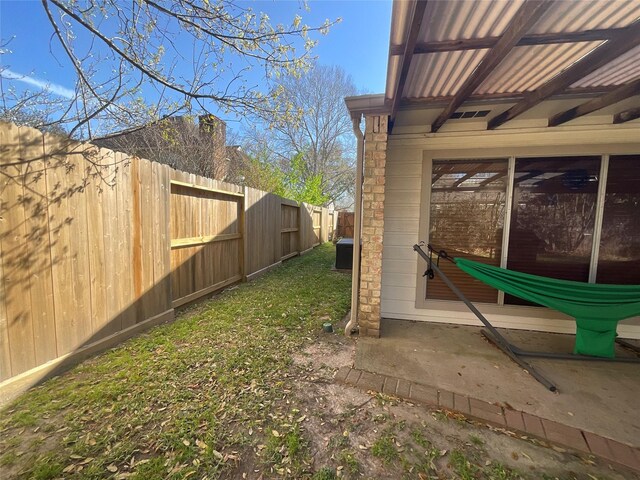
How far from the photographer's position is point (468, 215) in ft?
11.0

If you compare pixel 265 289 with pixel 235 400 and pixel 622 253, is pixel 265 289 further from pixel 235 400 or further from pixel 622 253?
pixel 622 253

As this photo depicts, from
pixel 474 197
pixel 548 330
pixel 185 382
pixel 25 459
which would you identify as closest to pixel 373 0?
pixel 474 197

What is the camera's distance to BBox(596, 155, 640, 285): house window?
9.80 feet

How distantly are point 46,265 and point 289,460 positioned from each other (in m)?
2.22

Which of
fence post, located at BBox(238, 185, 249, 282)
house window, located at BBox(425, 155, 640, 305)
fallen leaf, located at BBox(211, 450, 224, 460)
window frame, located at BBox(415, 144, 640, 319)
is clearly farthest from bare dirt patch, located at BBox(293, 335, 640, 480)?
fence post, located at BBox(238, 185, 249, 282)

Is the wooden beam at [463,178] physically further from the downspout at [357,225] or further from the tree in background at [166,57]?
the tree in background at [166,57]

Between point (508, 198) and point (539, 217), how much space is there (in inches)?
16.1

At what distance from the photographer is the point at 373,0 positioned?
209cm

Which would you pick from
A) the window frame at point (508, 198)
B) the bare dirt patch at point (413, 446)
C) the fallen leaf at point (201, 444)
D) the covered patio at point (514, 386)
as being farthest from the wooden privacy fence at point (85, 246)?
the window frame at point (508, 198)

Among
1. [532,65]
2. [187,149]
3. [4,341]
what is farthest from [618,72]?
[187,149]

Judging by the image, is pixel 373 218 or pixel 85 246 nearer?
pixel 85 246

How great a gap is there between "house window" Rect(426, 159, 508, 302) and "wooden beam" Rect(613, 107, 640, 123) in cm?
105

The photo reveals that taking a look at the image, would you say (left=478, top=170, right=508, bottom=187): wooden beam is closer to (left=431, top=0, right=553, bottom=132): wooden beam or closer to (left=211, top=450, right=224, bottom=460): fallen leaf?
(left=431, top=0, right=553, bottom=132): wooden beam

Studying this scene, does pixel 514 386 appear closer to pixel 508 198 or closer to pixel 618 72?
pixel 508 198
